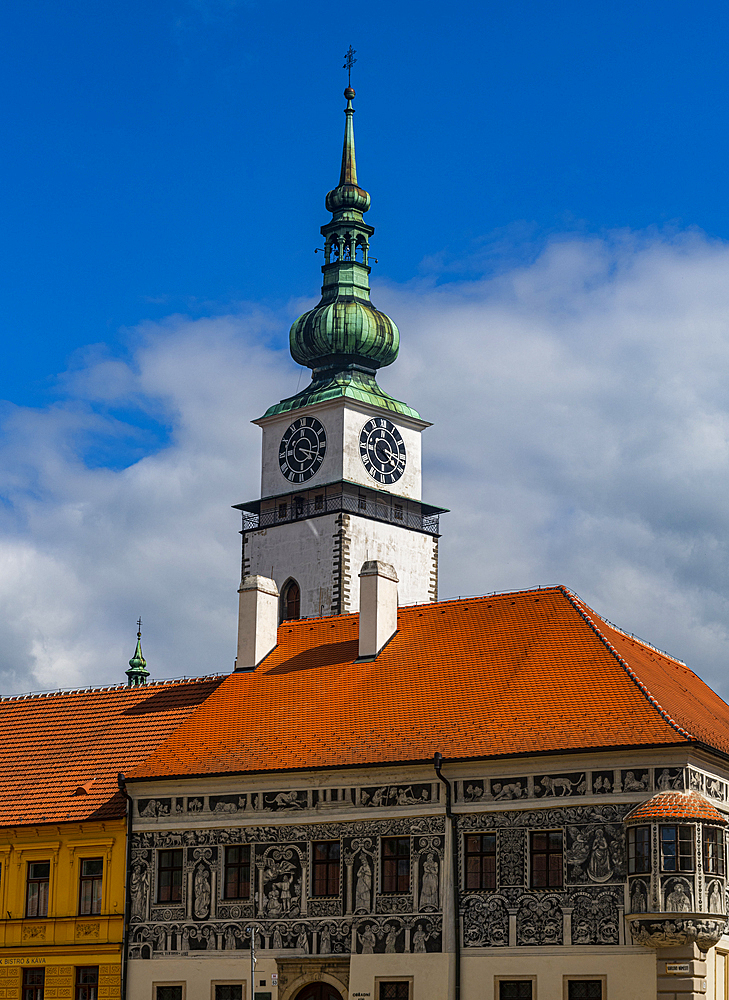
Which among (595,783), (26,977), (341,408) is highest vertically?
(341,408)

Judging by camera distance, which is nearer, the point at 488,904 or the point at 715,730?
the point at 488,904

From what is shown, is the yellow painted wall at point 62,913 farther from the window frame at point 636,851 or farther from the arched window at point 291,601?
the arched window at point 291,601

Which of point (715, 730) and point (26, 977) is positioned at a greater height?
point (715, 730)

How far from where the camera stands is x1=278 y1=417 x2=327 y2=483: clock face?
247 ft

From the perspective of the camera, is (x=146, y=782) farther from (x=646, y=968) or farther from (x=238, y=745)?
(x=646, y=968)

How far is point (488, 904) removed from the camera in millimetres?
34812

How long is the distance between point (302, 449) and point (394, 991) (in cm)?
4242

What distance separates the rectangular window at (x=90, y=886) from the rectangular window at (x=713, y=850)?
528 inches

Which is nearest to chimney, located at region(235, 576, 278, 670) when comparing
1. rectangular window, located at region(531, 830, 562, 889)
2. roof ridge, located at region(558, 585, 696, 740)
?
roof ridge, located at region(558, 585, 696, 740)

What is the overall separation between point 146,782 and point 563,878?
9656mm

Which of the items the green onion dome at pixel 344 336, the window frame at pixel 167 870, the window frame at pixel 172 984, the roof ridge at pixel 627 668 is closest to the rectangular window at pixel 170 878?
the window frame at pixel 167 870

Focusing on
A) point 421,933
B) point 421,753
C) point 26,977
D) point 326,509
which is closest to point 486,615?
point 421,753

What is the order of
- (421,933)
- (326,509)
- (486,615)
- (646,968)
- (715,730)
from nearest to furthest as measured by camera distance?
(646,968) → (421,933) → (715,730) → (486,615) → (326,509)

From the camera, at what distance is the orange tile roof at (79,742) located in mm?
39969
